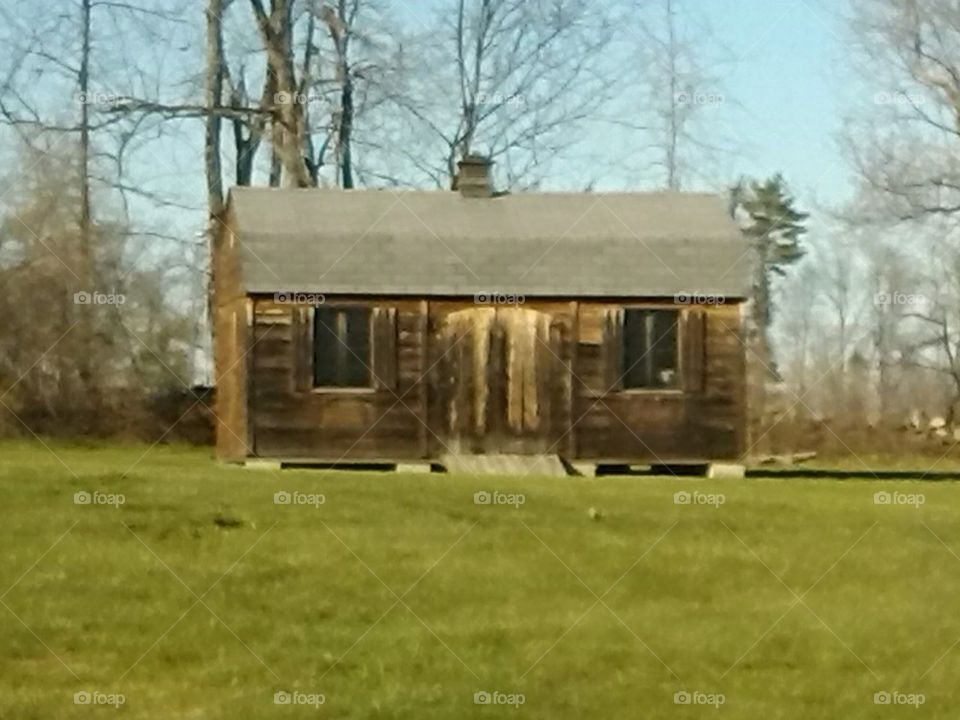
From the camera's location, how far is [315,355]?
91.3 feet

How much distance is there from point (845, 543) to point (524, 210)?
12.4 metres

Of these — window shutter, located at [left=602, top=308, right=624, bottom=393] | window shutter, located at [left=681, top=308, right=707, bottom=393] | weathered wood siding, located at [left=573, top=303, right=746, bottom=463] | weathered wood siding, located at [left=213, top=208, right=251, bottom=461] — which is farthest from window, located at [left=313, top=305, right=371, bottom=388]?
window shutter, located at [left=681, top=308, right=707, bottom=393]

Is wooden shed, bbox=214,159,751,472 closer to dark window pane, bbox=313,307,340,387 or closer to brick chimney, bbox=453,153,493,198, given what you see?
dark window pane, bbox=313,307,340,387

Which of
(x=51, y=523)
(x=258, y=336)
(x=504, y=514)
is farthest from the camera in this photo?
(x=258, y=336)

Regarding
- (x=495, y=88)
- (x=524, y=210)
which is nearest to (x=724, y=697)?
(x=524, y=210)

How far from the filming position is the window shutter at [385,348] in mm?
27672

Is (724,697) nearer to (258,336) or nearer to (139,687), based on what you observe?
(139,687)

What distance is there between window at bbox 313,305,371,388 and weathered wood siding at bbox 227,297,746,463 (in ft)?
0.59

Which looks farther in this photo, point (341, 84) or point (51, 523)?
point (341, 84)

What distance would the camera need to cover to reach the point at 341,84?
115 ft

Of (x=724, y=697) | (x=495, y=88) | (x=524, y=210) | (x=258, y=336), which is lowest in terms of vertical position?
(x=724, y=697)

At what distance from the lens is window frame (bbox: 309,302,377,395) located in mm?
27625

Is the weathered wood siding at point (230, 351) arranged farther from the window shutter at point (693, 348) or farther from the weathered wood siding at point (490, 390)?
the window shutter at point (693, 348)

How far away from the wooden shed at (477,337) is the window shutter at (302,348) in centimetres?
2
